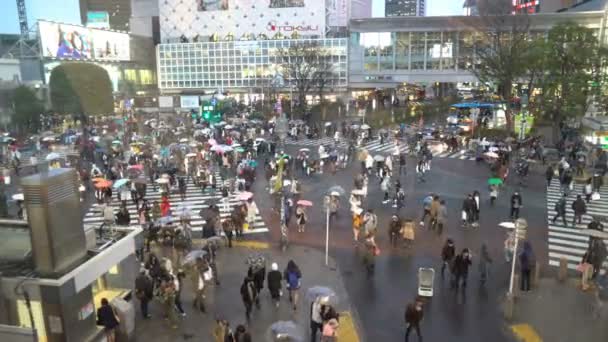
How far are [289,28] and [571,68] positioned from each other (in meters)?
58.1

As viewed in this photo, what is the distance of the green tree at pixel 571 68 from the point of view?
107 ft

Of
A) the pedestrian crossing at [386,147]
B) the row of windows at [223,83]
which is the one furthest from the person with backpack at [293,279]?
the row of windows at [223,83]

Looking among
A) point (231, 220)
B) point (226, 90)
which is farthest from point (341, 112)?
point (231, 220)

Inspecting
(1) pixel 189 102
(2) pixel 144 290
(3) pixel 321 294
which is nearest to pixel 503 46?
(1) pixel 189 102

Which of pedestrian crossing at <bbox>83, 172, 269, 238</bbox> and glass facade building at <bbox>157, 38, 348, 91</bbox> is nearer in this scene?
pedestrian crossing at <bbox>83, 172, 269, 238</bbox>

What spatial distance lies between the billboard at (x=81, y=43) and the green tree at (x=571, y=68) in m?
50.1

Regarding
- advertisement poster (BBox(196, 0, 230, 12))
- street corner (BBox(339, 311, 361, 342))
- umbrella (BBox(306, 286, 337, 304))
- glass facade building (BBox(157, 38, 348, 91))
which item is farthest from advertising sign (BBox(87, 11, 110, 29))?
umbrella (BBox(306, 286, 337, 304))

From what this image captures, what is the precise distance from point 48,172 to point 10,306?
245 cm

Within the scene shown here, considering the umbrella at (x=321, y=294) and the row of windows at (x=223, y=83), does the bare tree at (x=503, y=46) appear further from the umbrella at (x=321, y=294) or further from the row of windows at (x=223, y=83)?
the row of windows at (x=223, y=83)

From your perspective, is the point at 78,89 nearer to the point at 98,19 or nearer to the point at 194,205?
the point at 194,205

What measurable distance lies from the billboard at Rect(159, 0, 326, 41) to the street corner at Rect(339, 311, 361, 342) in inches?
2939

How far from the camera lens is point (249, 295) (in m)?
11.0

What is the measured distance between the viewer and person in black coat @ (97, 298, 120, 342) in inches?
373

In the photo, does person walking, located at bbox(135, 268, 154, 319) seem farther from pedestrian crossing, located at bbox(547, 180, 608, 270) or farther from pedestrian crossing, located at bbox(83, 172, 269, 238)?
pedestrian crossing, located at bbox(547, 180, 608, 270)
